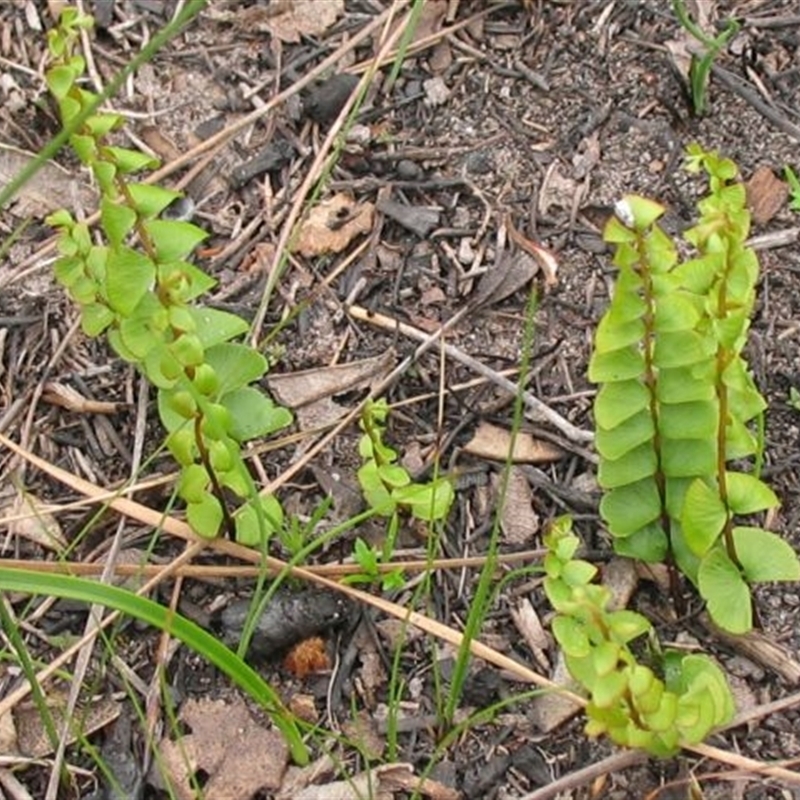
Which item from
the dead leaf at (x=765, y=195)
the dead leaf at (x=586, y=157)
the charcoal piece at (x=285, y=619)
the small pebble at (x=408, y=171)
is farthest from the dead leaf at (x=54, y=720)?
the dead leaf at (x=765, y=195)

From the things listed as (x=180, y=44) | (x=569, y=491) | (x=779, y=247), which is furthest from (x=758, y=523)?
(x=180, y=44)

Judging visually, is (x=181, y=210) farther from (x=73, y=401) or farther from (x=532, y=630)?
(x=532, y=630)

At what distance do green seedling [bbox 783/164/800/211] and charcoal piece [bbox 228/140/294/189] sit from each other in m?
0.75

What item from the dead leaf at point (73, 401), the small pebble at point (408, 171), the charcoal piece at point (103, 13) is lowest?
the dead leaf at point (73, 401)

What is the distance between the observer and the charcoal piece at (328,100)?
233cm

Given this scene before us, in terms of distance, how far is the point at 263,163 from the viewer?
Result: 2.30 m

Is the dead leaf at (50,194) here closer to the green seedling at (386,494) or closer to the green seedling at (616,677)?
the green seedling at (386,494)

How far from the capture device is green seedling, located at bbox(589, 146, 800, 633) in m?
1.58

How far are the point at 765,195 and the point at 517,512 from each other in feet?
2.05

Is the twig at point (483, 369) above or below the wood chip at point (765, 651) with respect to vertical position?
above

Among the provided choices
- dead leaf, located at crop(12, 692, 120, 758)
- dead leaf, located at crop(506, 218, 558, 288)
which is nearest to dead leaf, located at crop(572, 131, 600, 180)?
dead leaf, located at crop(506, 218, 558, 288)

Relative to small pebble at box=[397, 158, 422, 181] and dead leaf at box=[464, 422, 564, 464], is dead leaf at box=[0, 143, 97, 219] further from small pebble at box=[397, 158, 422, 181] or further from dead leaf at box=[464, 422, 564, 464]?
dead leaf at box=[464, 422, 564, 464]

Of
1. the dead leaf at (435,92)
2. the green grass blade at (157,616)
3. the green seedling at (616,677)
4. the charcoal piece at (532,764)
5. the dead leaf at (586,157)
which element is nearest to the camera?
the green seedling at (616,677)

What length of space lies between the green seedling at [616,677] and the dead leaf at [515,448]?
0.34 metres
